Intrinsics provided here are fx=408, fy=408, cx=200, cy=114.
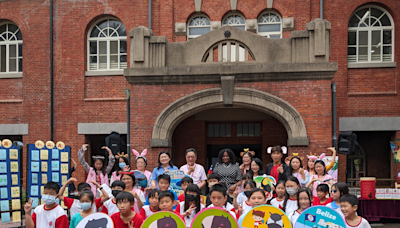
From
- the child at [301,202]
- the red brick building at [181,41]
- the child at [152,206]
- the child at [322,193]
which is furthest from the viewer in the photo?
the red brick building at [181,41]

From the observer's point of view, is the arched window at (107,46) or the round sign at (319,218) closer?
the round sign at (319,218)

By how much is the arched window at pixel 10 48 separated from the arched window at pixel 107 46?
119 inches

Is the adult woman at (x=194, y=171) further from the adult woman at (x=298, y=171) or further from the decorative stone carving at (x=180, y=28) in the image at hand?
the decorative stone carving at (x=180, y=28)

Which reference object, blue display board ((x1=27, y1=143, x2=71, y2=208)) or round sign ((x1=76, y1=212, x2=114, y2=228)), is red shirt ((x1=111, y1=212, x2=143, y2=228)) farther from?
blue display board ((x1=27, y1=143, x2=71, y2=208))

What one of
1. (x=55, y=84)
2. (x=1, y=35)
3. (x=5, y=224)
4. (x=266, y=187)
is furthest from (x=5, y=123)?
(x=266, y=187)

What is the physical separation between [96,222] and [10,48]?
14.0 m

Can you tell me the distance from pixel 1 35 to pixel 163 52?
30.5ft

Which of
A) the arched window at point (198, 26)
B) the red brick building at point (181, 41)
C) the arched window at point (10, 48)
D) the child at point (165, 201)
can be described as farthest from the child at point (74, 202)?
the arched window at point (10, 48)

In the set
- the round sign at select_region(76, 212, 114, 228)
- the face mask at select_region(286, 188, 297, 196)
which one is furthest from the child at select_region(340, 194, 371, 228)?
the round sign at select_region(76, 212, 114, 228)

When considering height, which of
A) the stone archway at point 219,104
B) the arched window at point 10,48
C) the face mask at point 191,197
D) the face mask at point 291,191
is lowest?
the face mask at point 191,197

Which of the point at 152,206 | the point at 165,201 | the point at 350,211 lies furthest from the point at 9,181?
the point at 350,211

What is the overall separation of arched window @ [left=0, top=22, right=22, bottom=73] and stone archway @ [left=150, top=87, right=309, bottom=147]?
8.62 m

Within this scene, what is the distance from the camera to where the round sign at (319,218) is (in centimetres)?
507

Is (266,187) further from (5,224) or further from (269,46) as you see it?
(5,224)
